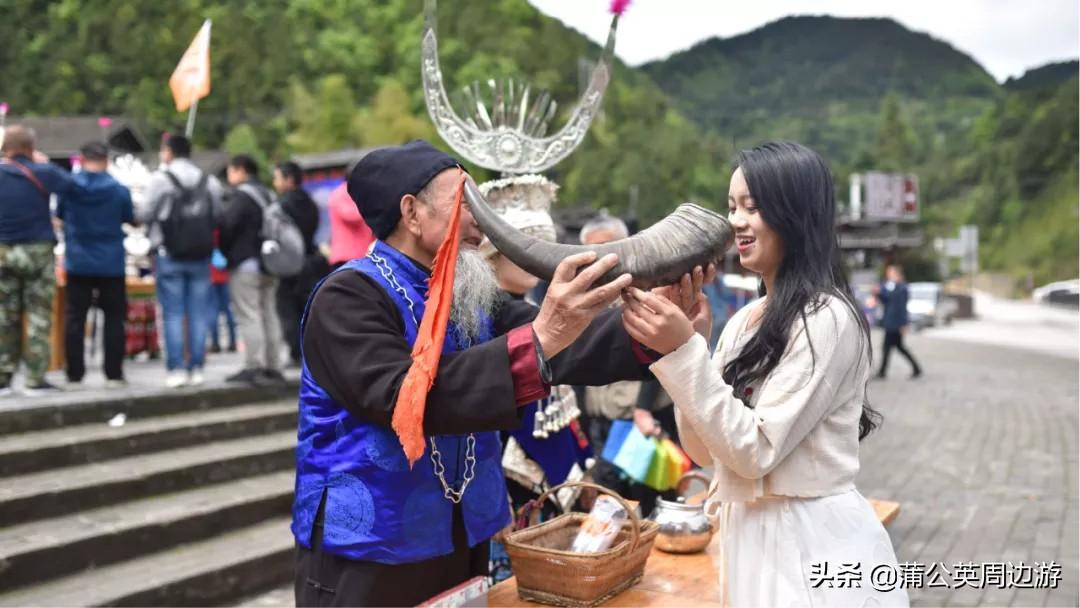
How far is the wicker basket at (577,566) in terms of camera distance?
8.39 ft

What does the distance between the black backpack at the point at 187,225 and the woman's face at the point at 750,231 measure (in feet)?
18.8

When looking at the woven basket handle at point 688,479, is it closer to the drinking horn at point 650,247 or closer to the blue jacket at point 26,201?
the drinking horn at point 650,247

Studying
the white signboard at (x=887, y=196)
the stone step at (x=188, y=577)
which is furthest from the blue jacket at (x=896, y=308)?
the white signboard at (x=887, y=196)

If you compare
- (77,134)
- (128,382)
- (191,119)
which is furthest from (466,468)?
(77,134)

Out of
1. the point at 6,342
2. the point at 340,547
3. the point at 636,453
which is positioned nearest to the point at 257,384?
the point at 6,342

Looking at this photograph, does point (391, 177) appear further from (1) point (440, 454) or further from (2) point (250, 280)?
(2) point (250, 280)

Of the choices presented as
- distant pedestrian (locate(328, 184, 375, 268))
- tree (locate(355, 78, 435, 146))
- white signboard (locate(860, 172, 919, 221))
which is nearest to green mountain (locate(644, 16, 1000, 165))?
distant pedestrian (locate(328, 184, 375, 268))

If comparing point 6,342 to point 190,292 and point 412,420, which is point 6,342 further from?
point 412,420

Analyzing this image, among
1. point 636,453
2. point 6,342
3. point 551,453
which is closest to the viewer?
point 551,453

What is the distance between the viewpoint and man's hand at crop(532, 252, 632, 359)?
5.84 feet

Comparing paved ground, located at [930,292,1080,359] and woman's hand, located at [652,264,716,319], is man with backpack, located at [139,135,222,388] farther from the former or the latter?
paved ground, located at [930,292,1080,359]

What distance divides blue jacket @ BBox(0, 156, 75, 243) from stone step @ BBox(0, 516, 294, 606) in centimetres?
269

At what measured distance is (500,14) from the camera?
46.8 m

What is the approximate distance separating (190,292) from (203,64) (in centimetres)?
328
